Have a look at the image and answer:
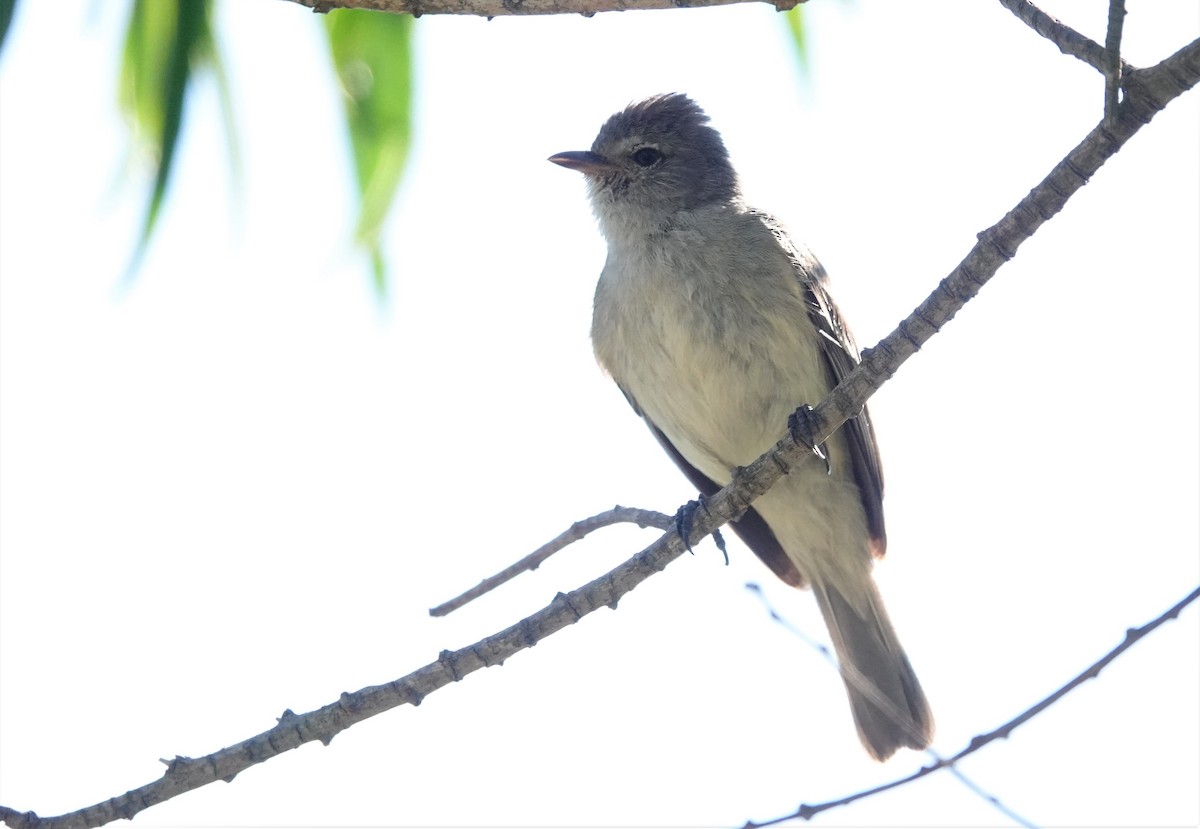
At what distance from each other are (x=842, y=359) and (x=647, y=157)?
1.47m

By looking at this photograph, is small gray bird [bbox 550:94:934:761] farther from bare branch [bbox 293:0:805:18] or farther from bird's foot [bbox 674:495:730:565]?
bare branch [bbox 293:0:805:18]

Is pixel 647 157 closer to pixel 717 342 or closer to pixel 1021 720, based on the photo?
pixel 717 342

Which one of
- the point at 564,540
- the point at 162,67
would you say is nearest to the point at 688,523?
the point at 564,540

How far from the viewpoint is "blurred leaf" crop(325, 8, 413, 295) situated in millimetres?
4105

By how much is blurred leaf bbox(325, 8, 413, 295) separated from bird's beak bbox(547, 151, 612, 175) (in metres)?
1.96

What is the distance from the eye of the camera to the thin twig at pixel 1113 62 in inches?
103

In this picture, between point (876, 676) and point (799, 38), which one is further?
point (876, 676)

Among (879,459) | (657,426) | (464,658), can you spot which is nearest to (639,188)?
(657,426)

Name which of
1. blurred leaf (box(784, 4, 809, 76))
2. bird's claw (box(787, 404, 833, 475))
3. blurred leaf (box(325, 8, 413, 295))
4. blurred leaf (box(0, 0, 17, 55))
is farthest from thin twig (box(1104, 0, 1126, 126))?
blurred leaf (box(0, 0, 17, 55))

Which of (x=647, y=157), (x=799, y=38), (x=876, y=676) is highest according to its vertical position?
(x=647, y=157)

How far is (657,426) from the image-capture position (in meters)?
5.90

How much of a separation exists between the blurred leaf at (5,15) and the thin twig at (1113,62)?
2.77 metres

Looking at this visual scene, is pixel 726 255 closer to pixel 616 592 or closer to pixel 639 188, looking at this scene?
pixel 639 188

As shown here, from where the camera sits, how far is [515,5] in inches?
137
